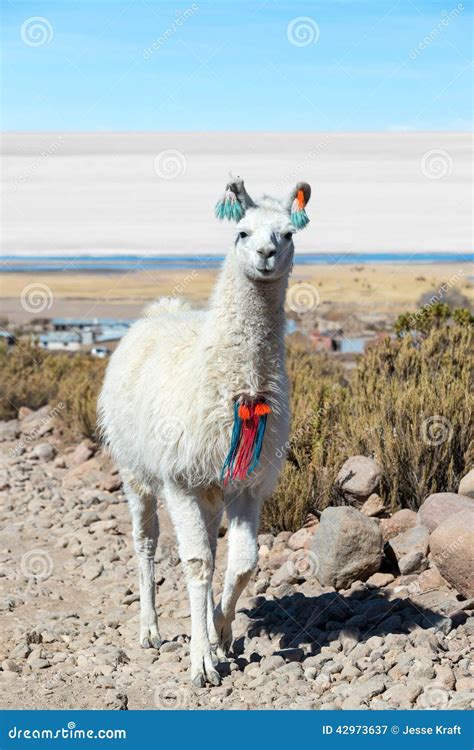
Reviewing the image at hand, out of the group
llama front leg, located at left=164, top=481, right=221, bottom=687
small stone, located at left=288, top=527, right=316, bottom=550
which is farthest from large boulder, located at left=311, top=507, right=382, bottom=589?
llama front leg, located at left=164, top=481, right=221, bottom=687

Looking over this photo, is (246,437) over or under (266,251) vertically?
under

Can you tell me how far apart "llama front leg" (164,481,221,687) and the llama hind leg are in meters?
1.02

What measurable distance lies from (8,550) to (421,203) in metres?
47.4

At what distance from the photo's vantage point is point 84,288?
109 ft

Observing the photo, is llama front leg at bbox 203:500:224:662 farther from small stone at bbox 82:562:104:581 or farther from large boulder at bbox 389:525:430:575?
small stone at bbox 82:562:104:581

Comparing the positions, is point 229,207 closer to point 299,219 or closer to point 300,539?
point 299,219

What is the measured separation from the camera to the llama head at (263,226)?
18.2ft

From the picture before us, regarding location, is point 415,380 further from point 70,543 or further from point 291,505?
point 70,543

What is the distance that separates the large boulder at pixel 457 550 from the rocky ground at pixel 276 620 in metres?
0.01

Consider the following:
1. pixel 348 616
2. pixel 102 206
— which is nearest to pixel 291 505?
pixel 348 616

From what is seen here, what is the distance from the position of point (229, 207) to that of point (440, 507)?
283 centimetres

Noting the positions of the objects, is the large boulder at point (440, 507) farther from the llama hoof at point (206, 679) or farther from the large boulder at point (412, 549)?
the llama hoof at point (206, 679)

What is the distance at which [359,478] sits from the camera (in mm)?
8273

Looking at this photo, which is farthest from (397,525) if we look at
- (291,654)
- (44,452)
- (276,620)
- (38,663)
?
(44,452)
